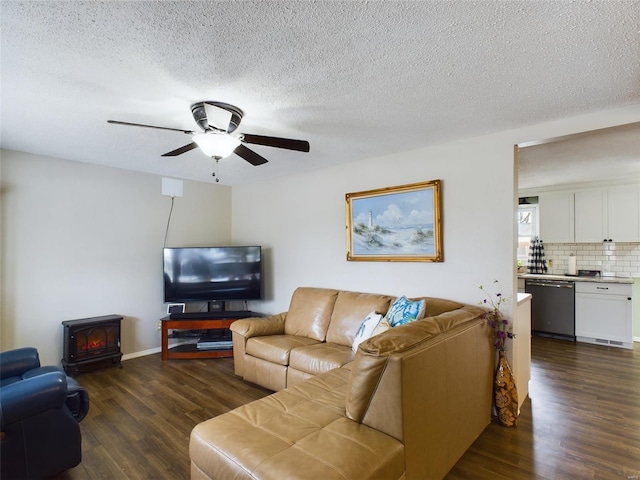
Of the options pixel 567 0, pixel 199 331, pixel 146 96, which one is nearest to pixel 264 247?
pixel 199 331

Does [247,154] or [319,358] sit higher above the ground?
[247,154]

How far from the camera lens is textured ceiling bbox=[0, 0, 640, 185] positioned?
4.55 feet

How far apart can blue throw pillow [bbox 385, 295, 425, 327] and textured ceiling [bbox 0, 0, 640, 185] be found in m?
1.42

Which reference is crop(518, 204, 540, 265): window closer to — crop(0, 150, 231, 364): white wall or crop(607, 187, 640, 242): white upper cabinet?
crop(607, 187, 640, 242): white upper cabinet

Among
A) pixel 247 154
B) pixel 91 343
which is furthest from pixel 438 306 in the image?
pixel 91 343

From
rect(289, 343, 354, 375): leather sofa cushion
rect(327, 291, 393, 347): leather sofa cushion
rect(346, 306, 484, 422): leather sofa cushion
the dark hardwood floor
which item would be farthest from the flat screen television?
rect(346, 306, 484, 422): leather sofa cushion

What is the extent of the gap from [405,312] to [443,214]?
3.36ft

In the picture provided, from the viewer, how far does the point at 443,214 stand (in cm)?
308

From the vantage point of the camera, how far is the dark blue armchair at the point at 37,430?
1695 millimetres

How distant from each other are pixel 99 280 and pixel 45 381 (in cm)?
235

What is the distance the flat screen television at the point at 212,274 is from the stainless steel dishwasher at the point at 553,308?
4.13m

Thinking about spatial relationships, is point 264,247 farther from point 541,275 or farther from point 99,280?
point 541,275

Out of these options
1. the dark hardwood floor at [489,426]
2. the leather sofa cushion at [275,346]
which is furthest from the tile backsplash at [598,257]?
the leather sofa cushion at [275,346]

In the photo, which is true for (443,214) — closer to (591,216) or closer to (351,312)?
(351,312)
